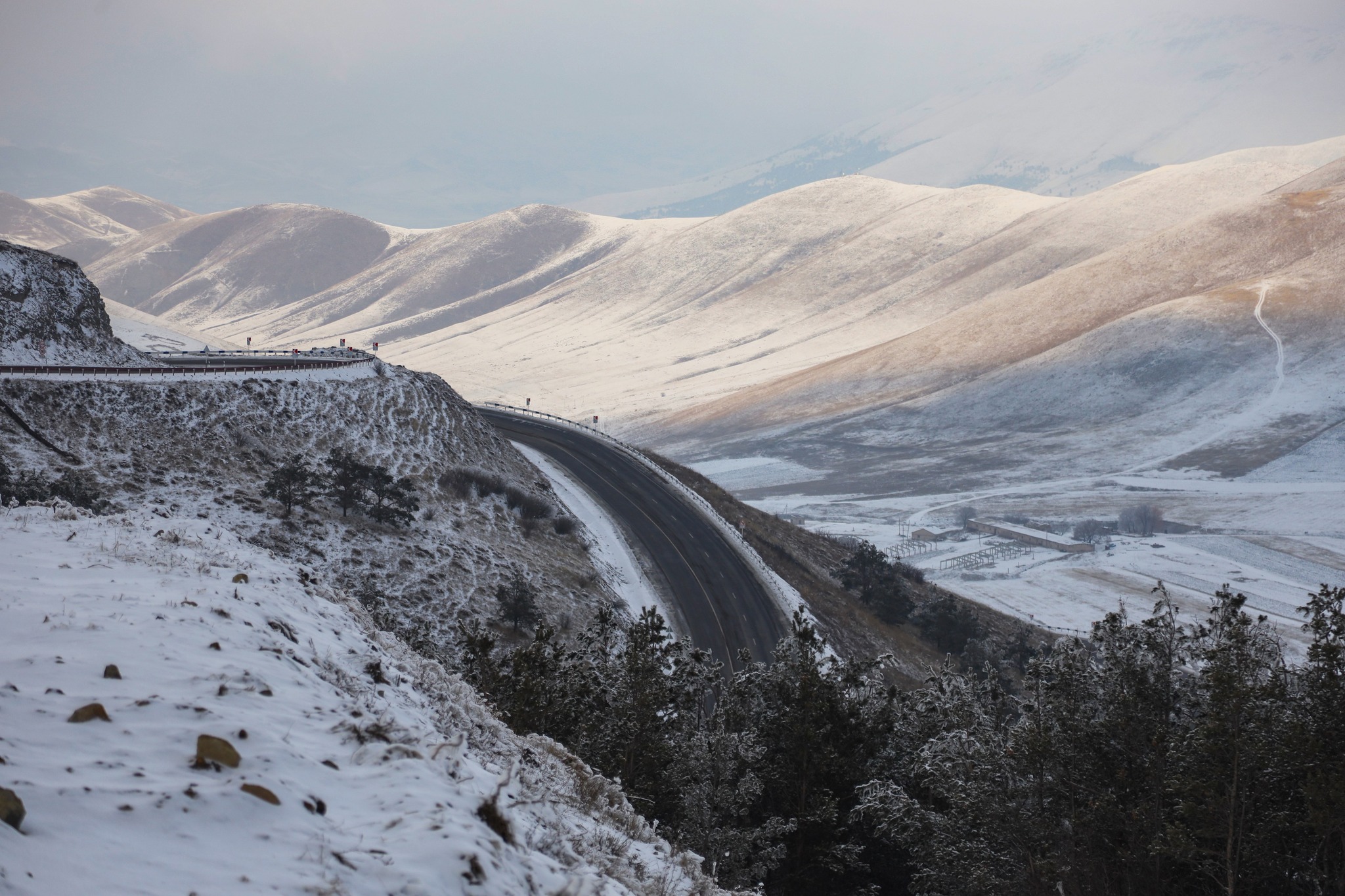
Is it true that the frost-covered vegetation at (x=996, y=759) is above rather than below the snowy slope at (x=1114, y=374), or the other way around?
below

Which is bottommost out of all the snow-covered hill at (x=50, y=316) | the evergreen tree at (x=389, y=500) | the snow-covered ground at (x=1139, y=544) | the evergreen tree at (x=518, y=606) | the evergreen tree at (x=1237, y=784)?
the snow-covered ground at (x=1139, y=544)

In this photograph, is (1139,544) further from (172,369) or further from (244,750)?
(244,750)

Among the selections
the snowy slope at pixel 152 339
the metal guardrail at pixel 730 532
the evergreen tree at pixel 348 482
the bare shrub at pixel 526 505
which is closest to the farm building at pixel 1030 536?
the metal guardrail at pixel 730 532

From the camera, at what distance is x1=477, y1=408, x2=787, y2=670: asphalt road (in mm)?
37656

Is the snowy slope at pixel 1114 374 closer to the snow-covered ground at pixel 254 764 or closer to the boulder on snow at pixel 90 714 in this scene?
the snow-covered ground at pixel 254 764

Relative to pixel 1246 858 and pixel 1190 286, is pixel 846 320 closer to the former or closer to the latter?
pixel 1190 286

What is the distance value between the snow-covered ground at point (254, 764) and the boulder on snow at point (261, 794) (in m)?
0.03

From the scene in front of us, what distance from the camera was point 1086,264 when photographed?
15662 centimetres

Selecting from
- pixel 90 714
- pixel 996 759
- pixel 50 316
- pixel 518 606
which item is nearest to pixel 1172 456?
pixel 518 606

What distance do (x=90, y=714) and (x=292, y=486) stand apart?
2995cm

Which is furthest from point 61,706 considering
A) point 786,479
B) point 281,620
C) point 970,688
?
point 786,479

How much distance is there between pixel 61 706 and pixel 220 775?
1.48 metres

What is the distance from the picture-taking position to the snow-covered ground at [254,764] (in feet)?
16.6

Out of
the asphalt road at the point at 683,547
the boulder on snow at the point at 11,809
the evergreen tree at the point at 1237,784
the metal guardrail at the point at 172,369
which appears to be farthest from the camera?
the asphalt road at the point at 683,547
